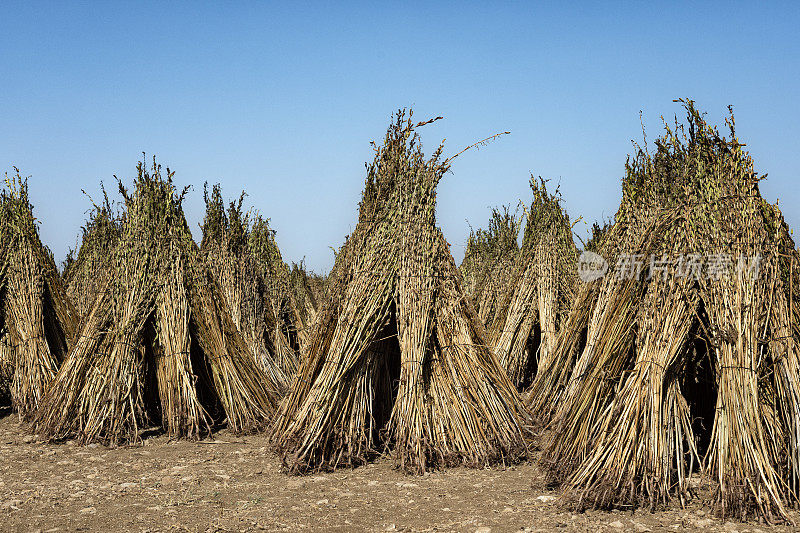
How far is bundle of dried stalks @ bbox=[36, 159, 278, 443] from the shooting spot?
6527 millimetres

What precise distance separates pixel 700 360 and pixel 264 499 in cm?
323

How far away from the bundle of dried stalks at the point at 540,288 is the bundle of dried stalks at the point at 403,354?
3.57m

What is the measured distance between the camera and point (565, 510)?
4391 mm

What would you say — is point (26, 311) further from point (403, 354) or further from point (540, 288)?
point (540, 288)

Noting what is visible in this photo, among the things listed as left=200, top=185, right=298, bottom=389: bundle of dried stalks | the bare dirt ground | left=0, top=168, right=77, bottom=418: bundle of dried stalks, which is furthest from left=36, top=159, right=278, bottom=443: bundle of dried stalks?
left=200, top=185, right=298, bottom=389: bundle of dried stalks

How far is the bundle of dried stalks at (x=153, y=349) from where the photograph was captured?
653 centimetres

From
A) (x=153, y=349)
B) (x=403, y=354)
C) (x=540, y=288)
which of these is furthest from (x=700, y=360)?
(x=153, y=349)

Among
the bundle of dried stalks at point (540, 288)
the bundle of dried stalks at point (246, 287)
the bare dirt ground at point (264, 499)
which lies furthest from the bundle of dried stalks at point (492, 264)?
the bare dirt ground at point (264, 499)

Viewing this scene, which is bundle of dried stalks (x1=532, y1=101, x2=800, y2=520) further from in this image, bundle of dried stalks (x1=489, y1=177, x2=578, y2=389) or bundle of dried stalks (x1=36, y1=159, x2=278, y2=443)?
bundle of dried stalks (x1=489, y1=177, x2=578, y2=389)

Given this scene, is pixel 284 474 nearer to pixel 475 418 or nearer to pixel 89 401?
pixel 475 418

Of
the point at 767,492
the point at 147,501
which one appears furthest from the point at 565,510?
the point at 147,501

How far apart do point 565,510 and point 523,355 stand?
527 cm

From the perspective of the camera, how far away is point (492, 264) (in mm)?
12375

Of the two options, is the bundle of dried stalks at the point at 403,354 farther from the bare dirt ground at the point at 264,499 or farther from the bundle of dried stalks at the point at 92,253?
the bundle of dried stalks at the point at 92,253
